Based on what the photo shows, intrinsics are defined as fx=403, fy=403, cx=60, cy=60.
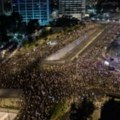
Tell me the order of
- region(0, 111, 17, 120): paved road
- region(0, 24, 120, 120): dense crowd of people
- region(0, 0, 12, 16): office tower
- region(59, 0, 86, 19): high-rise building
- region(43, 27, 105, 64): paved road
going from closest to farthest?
region(0, 111, 17, 120): paved road
region(0, 24, 120, 120): dense crowd of people
region(43, 27, 105, 64): paved road
region(0, 0, 12, 16): office tower
region(59, 0, 86, 19): high-rise building

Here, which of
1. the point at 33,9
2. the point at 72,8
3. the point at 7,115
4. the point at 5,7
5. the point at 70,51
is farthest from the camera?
the point at 72,8

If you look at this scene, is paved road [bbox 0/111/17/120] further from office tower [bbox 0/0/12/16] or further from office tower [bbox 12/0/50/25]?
office tower [bbox 12/0/50/25]

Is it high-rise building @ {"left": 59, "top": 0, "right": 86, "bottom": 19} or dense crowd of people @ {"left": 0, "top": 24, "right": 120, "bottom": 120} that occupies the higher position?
dense crowd of people @ {"left": 0, "top": 24, "right": 120, "bottom": 120}

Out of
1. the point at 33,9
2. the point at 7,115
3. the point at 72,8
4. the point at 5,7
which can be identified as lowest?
the point at 72,8

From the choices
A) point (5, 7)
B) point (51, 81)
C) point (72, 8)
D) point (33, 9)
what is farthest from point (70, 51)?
point (72, 8)

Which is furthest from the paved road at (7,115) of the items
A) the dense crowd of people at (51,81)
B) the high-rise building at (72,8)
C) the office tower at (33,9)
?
the high-rise building at (72,8)

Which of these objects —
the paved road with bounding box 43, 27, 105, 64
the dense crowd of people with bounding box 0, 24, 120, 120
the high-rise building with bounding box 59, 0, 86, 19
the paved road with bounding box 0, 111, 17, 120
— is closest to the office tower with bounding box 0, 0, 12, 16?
the paved road with bounding box 43, 27, 105, 64

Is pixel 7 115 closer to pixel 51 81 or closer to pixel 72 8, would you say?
pixel 51 81
